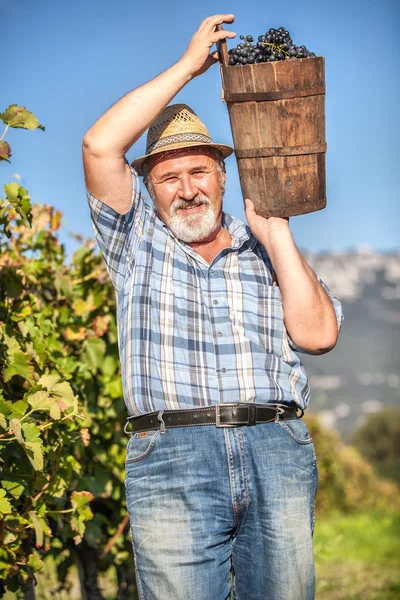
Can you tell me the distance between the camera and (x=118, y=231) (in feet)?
9.50

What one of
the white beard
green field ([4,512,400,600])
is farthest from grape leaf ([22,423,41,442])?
green field ([4,512,400,600])

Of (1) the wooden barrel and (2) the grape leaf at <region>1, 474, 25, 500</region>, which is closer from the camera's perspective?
(1) the wooden barrel

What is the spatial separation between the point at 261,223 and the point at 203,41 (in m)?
0.69

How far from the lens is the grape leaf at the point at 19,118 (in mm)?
2670

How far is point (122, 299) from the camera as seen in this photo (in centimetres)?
293

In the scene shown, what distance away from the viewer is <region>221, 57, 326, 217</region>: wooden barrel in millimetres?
2734

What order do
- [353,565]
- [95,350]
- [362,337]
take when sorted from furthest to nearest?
[362,337] → [353,565] → [95,350]

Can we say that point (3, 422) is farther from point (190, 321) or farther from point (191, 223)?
point (191, 223)

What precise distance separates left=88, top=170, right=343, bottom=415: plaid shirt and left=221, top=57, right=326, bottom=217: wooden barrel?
0.94 feet

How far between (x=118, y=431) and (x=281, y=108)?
2054 mm

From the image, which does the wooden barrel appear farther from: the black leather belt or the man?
the black leather belt

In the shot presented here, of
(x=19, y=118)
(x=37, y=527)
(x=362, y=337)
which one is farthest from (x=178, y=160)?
(x=362, y=337)

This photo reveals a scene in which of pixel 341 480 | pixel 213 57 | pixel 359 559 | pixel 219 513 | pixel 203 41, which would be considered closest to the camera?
pixel 219 513

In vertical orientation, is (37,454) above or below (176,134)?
below
